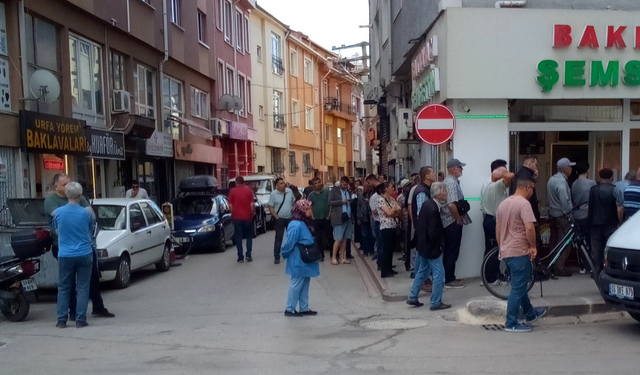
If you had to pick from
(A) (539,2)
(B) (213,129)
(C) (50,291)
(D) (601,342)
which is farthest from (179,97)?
(D) (601,342)

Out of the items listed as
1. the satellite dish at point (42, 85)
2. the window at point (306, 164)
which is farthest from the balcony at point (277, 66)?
the satellite dish at point (42, 85)

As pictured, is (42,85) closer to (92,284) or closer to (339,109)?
(92,284)

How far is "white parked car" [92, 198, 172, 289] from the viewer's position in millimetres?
11250

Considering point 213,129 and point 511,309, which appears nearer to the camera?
point 511,309

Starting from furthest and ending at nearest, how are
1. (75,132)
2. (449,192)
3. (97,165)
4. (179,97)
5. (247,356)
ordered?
(179,97) → (97,165) → (75,132) → (449,192) → (247,356)

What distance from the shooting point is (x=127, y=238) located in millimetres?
11891

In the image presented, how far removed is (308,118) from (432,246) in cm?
3703

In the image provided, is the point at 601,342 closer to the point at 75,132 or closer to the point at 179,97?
the point at 75,132

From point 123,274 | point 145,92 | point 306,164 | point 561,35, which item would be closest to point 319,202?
point 123,274

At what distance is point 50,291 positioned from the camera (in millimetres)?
11320

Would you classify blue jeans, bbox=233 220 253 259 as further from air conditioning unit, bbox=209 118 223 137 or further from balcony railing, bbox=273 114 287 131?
balcony railing, bbox=273 114 287 131

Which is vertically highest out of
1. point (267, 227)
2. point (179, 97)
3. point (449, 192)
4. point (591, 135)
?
point (179, 97)

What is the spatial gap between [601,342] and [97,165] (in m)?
14.9

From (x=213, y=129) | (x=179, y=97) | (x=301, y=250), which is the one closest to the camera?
(x=301, y=250)
